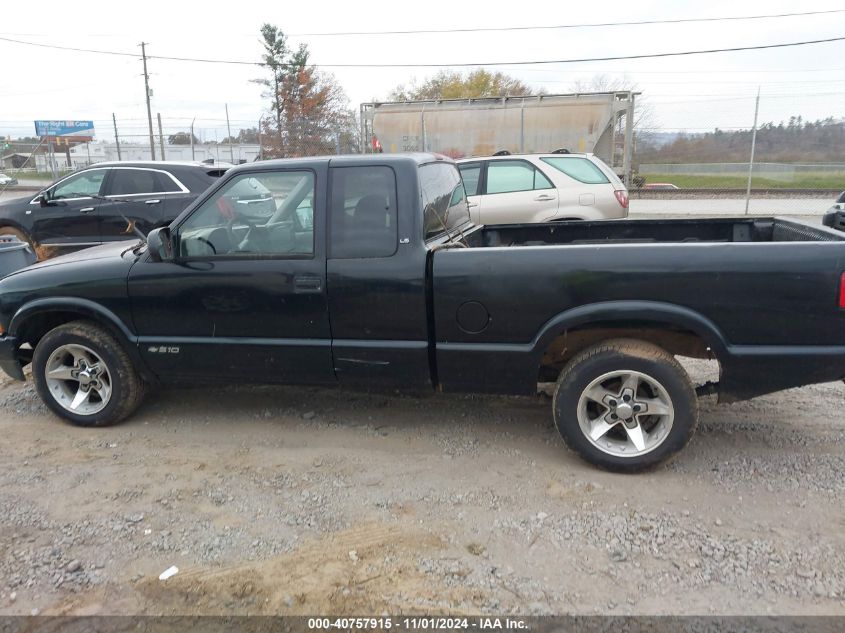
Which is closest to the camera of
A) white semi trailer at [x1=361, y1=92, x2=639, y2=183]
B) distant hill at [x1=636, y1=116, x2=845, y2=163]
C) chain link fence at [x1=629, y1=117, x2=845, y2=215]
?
white semi trailer at [x1=361, y1=92, x2=639, y2=183]

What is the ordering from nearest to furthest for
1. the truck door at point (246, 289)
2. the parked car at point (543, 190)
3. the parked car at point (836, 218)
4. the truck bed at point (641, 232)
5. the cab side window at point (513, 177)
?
the truck door at point (246, 289), the truck bed at point (641, 232), the parked car at point (543, 190), the cab side window at point (513, 177), the parked car at point (836, 218)

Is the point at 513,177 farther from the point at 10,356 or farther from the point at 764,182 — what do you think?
the point at 764,182

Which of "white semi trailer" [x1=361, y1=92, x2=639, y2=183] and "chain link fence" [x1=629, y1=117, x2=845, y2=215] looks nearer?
"white semi trailer" [x1=361, y1=92, x2=639, y2=183]

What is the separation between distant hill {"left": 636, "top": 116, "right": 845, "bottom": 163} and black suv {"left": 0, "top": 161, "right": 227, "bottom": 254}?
19128 mm

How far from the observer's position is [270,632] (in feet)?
8.05

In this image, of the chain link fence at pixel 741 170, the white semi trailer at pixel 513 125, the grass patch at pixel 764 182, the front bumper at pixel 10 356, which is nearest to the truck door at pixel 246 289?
the front bumper at pixel 10 356

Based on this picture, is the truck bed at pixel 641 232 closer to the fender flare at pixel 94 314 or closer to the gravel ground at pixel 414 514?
the gravel ground at pixel 414 514

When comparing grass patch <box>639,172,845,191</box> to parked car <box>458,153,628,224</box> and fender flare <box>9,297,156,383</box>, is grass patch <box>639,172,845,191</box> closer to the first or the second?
parked car <box>458,153,628,224</box>

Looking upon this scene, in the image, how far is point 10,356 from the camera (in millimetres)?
4426

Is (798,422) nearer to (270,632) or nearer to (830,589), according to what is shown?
(830,589)

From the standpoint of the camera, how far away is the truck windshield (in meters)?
3.88

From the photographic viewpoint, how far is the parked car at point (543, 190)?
857cm

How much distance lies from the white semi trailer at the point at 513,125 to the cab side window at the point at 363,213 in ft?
47.2

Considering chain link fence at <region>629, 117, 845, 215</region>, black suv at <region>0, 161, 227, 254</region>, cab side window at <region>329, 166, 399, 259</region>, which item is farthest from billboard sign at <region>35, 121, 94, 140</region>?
cab side window at <region>329, 166, 399, 259</region>
